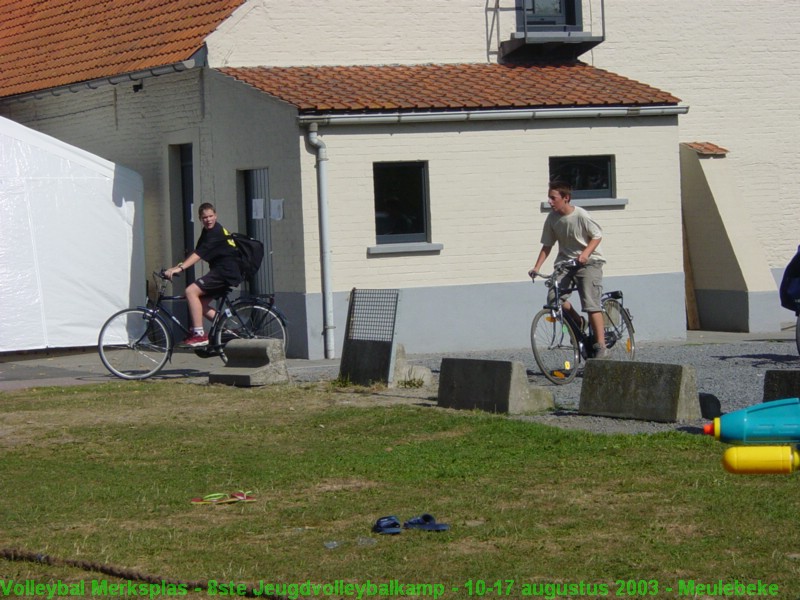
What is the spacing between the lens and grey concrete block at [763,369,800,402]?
960 centimetres

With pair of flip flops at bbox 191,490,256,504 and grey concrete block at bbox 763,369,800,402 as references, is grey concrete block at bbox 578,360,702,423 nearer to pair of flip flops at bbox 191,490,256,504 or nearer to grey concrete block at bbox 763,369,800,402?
grey concrete block at bbox 763,369,800,402

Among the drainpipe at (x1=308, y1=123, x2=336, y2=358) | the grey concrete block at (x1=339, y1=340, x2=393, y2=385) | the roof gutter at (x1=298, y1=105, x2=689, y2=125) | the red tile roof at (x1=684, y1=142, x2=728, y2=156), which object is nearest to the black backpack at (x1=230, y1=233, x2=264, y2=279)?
the drainpipe at (x1=308, y1=123, x2=336, y2=358)

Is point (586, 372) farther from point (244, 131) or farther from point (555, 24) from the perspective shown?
point (555, 24)

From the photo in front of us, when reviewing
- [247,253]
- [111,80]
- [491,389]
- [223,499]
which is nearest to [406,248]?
[247,253]

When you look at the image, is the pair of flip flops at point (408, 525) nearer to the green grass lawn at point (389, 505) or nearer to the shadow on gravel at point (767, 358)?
the green grass lawn at point (389, 505)

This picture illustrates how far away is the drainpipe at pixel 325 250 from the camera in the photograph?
16.2m

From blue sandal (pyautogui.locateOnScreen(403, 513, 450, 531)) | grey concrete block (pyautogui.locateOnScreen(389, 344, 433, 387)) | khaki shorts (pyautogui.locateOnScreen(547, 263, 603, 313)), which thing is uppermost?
khaki shorts (pyautogui.locateOnScreen(547, 263, 603, 313))

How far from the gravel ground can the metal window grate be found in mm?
696

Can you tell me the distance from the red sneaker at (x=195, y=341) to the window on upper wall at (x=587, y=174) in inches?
225

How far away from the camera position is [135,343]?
14445 mm

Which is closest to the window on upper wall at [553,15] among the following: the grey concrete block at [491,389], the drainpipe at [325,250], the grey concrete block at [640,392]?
the drainpipe at [325,250]

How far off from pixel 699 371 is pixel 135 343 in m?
6.02

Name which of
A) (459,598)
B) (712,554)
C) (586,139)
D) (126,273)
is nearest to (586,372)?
(712,554)

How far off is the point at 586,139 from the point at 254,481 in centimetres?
1042
